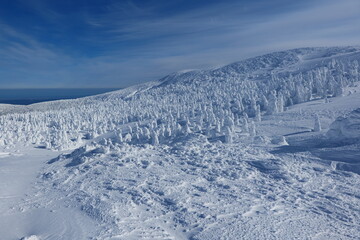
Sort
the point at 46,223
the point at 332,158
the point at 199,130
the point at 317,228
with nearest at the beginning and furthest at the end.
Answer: the point at 317,228
the point at 46,223
the point at 332,158
the point at 199,130

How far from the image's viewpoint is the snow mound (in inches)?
1074

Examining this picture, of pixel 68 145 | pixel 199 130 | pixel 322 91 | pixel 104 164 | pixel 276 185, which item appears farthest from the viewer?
pixel 322 91

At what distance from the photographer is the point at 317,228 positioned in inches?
557

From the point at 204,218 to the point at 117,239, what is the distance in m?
5.31

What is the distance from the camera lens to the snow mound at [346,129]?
2729 centimetres

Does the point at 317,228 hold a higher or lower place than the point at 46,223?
lower

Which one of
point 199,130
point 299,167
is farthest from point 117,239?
point 199,130

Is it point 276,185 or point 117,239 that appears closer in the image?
point 117,239

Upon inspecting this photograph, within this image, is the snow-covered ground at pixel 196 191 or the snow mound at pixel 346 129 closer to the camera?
the snow-covered ground at pixel 196 191

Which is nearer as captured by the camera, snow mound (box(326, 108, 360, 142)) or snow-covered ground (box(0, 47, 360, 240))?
snow-covered ground (box(0, 47, 360, 240))

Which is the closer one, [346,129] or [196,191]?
[196,191]

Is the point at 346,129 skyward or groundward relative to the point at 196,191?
skyward

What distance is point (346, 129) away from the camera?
27797 mm

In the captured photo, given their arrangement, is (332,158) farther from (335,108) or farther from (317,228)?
(335,108)
